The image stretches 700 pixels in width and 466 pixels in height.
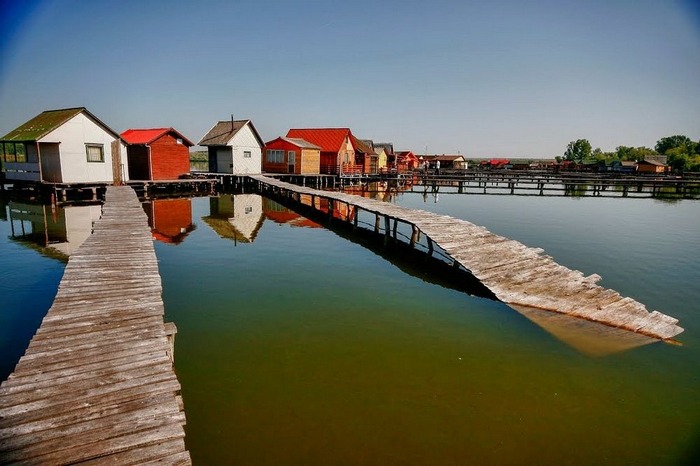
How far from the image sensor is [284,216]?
931 inches

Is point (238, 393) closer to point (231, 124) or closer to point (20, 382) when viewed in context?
point (20, 382)

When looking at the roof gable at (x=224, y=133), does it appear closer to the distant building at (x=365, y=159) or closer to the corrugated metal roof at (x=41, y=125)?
the corrugated metal roof at (x=41, y=125)

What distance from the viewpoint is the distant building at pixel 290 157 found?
42312mm

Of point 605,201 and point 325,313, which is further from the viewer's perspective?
point 605,201

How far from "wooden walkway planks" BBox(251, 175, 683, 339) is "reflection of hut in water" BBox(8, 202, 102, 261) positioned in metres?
13.1

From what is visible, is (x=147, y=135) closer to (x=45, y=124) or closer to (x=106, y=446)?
(x=45, y=124)

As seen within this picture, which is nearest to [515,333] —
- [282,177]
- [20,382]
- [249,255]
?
[20,382]

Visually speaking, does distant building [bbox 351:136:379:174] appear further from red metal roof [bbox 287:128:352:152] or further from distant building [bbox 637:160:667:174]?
distant building [bbox 637:160:667:174]

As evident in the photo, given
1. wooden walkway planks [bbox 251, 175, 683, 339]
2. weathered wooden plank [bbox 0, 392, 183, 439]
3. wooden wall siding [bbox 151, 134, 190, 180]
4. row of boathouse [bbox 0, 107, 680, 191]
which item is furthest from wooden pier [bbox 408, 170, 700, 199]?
weathered wooden plank [bbox 0, 392, 183, 439]

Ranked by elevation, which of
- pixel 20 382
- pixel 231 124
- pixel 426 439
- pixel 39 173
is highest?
pixel 231 124

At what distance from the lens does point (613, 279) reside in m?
12.3

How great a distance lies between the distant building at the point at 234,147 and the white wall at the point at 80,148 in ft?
36.6

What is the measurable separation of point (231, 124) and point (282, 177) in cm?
737

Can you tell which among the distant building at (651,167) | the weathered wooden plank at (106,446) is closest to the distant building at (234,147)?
the weathered wooden plank at (106,446)
